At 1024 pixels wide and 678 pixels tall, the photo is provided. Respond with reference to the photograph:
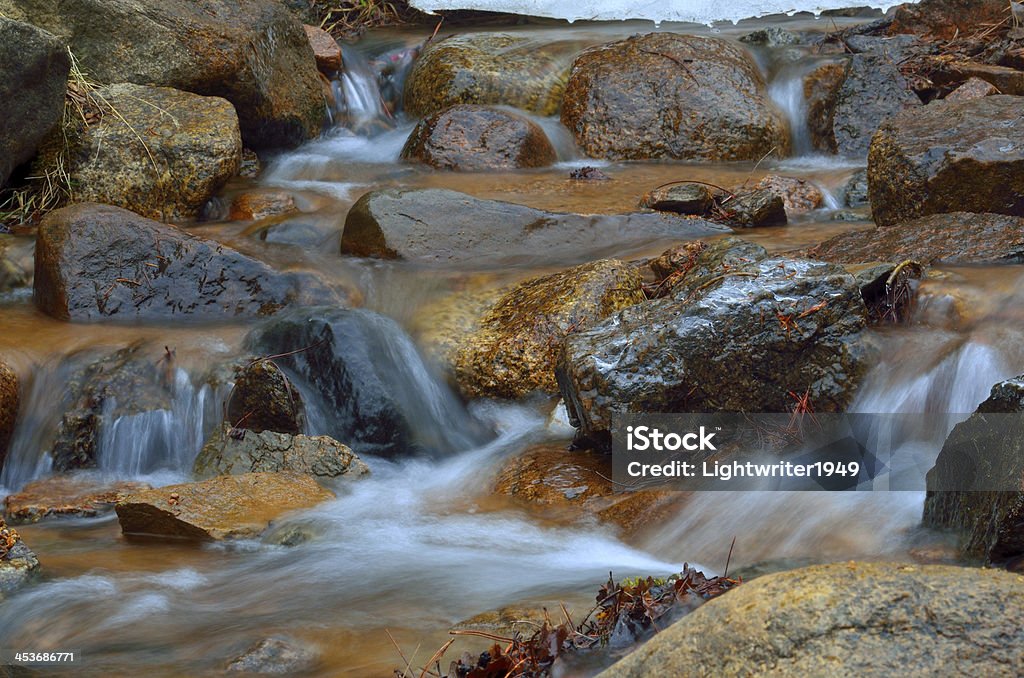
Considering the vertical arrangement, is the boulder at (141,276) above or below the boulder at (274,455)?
above

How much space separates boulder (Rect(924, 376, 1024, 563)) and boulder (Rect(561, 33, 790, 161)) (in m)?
5.94

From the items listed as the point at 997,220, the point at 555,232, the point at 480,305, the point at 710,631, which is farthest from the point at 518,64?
the point at 710,631

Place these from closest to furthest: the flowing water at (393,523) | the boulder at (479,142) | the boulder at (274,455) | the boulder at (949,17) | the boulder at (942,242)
A: 1. the flowing water at (393,523)
2. the boulder at (274,455)
3. the boulder at (942,242)
4. the boulder at (479,142)
5. the boulder at (949,17)

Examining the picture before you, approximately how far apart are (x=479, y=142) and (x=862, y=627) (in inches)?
293

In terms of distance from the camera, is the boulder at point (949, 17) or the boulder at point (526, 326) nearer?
the boulder at point (526, 326)

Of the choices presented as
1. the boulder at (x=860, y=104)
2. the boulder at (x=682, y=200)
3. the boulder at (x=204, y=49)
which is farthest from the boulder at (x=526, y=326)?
the boulder at (x=860, y=104)

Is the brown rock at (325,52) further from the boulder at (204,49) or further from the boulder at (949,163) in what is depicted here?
the boulder at (949,163)

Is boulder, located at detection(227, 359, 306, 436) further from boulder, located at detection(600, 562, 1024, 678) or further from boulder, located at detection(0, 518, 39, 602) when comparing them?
boulder, located at detection(600, 562, 1024, 678)

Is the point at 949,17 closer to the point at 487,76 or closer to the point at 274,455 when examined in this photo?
the point at 487,76

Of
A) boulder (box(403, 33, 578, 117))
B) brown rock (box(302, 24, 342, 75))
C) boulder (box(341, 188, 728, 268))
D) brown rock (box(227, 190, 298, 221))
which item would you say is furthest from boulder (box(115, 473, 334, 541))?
brown rock (box(302, 24, 342, 75))

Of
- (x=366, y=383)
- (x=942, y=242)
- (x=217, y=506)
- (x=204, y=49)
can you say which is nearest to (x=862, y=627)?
(x=217, y=506)

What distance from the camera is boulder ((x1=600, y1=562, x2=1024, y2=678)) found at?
5.42ft

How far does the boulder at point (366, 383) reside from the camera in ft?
17.5

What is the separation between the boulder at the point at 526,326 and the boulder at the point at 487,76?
13.8ft
